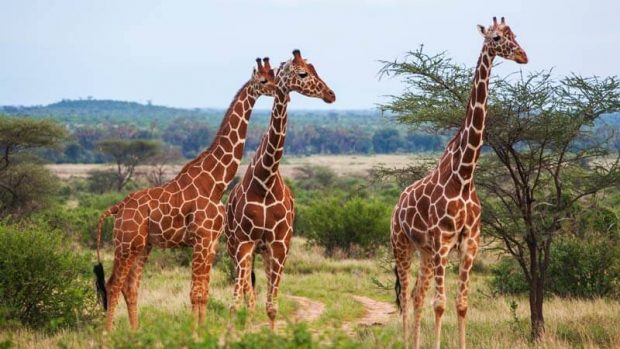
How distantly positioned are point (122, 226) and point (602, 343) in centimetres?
534

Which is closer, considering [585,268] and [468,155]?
[468,155]

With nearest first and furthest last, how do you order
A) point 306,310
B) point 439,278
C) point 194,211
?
point 439,278
point 194,211
point 306,310

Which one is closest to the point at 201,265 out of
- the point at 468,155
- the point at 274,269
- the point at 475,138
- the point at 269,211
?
the point at 274,269

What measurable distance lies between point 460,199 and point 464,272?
2.12ft

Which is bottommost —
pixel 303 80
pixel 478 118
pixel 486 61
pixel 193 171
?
pixel 193 171

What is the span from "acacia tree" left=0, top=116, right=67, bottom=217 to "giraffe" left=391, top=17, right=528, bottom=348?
1921cm

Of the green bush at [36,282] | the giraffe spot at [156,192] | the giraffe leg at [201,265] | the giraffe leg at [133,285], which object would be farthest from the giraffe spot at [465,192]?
the green bush at [36,282]

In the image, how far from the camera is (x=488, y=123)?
9312 millimetres

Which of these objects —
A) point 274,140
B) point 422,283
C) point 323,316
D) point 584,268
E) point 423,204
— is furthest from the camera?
point 584,268

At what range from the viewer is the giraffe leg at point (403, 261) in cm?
823

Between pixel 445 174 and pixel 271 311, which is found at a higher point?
pixel 445 174

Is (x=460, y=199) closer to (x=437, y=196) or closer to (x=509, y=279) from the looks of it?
(x=437, y=196)

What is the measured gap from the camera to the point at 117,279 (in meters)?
8.09

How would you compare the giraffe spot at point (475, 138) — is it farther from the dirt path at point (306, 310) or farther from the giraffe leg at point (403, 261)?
the dirt path at point (306, 310)
